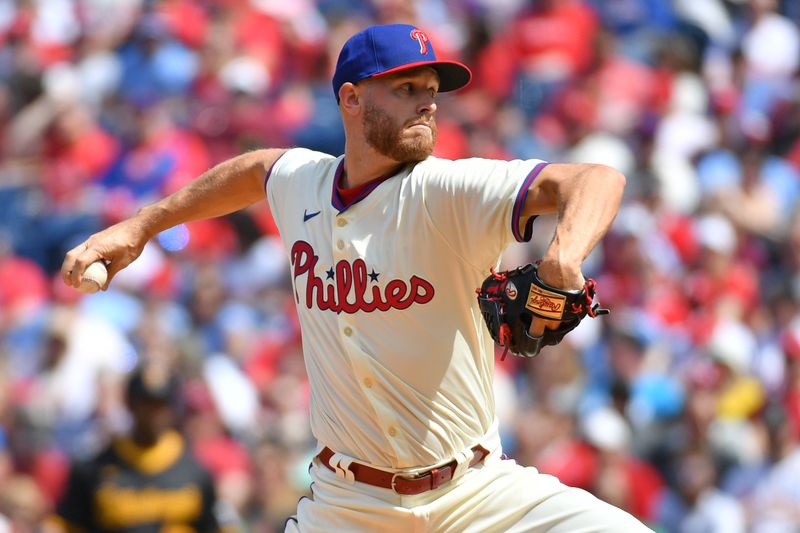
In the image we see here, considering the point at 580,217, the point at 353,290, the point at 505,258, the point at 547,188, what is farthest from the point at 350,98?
the point at 505,258

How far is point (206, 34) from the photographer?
1041 cm

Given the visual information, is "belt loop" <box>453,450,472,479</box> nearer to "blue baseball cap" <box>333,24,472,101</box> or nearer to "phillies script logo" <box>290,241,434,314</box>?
"phillies script logo" <box>290,241,434,314</box>

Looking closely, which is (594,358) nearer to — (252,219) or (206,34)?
(252,219)

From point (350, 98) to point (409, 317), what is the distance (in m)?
0.79

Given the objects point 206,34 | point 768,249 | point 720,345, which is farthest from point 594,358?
point 206,34

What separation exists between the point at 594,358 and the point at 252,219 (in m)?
2.68

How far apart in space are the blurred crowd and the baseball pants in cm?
291

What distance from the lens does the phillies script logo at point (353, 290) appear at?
12.8 feet

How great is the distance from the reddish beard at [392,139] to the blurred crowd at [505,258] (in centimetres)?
326

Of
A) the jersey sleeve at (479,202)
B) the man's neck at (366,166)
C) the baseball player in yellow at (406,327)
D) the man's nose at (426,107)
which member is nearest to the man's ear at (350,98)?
the baseball player in yellow at (406,327)

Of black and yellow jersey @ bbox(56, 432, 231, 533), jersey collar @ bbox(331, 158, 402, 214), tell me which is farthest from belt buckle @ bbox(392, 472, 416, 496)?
black and yellow jersey @ bbox(56, 432, 231, 533)

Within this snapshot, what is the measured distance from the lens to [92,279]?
4.14 meters

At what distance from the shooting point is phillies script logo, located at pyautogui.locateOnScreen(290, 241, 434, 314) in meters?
3.89

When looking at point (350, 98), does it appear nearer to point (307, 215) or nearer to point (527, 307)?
point (307, 215)
